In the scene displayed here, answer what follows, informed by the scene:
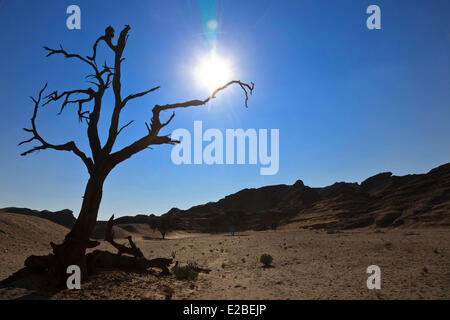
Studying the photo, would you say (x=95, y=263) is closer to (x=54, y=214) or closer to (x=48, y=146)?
(x=48, y=146)

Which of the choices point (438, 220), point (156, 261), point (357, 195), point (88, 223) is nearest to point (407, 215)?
point (438, 220)

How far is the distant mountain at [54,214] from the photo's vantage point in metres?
121

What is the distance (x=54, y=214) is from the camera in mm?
124438

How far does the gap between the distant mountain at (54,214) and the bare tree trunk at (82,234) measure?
130m

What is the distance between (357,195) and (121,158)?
4763 inches

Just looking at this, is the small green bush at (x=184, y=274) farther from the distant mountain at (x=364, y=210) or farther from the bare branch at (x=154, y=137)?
the distant mountain at (x=364, y=210)

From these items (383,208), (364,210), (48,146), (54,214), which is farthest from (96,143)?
(54,214)

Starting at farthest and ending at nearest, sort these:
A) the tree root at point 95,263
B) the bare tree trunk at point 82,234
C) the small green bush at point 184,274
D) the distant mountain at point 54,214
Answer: the distant mountain at point 54,214
the small green bush at point 184,274
the tree root at point 95,263
the bare tree trunk at point 82,234

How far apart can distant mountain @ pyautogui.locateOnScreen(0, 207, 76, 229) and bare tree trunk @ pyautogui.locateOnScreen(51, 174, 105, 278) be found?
130 metres

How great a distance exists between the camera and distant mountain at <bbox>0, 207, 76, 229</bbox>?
121250 mm

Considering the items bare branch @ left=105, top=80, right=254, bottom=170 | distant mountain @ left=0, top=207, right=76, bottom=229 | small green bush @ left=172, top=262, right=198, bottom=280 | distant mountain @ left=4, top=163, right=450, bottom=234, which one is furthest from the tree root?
distant mountain @ left=0, top=207, right=76, bottom=229

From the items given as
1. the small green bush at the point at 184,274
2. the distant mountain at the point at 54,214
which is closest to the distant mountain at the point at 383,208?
the distant mountain at the point at 54,214

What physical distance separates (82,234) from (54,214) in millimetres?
139531

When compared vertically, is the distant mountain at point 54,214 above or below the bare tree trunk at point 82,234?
below
